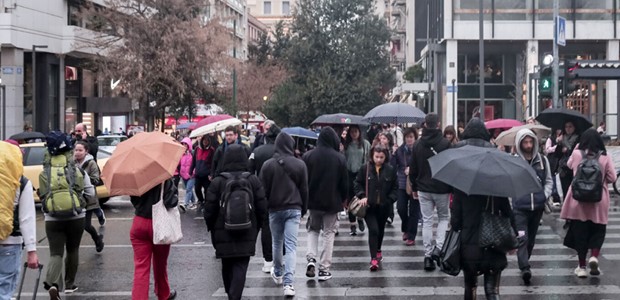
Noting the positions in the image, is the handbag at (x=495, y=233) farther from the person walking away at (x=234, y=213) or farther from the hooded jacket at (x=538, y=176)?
the hooded jacket at (x=538, y=176)

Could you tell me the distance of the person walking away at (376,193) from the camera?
10297 millimetres

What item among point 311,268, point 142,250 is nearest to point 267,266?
point 311,268

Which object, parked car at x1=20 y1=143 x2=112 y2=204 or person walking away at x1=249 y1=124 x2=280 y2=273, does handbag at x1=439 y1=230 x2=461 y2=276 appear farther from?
parked car at x1=20 y1=143 x2=112 y2=204

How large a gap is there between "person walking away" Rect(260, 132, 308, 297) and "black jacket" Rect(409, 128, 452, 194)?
6.19ft

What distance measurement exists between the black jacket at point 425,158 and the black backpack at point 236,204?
3.28 m

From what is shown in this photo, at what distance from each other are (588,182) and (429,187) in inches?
73.3

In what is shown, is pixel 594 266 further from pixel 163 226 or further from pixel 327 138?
pixel 163 226

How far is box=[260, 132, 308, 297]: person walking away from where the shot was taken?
8.95 m

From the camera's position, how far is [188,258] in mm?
11422

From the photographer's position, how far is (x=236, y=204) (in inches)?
297

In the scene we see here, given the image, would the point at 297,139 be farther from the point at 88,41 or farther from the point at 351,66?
the point at 351,66

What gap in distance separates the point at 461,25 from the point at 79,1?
65.3 ft

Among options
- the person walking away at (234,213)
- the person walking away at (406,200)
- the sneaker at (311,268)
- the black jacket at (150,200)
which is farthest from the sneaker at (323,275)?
the person walking away at (406,200)

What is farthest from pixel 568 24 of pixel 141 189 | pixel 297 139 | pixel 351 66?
pixel 141 189
